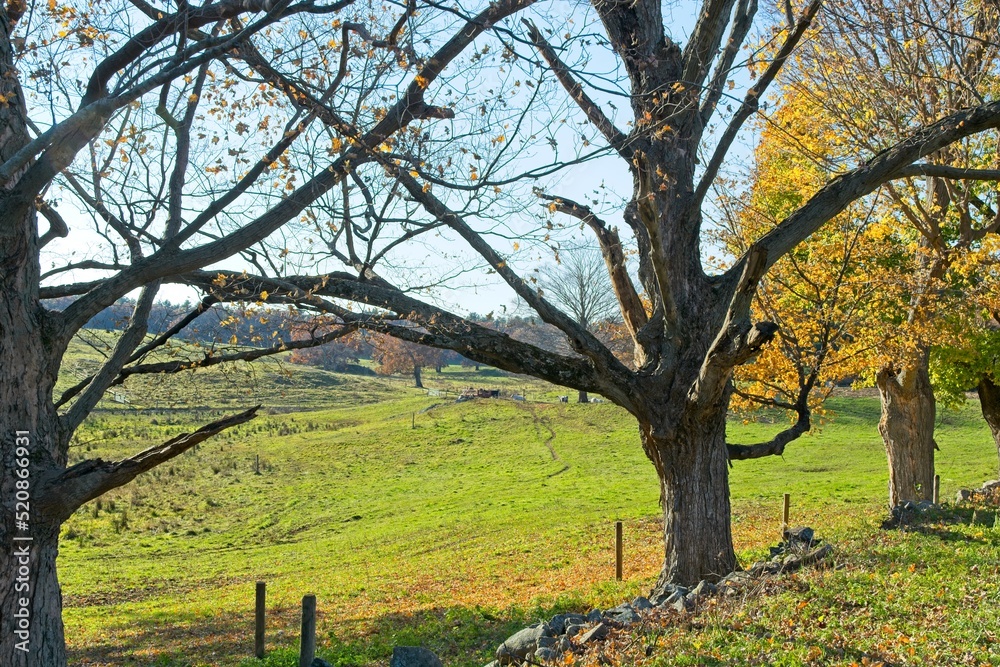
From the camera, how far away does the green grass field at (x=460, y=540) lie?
6551mm

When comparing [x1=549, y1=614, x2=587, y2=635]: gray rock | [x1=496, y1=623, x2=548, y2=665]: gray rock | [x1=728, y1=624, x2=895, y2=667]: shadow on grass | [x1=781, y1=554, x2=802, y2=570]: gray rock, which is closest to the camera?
[x1=728, y1=624, x2=895, y2=667]: shadow on grass

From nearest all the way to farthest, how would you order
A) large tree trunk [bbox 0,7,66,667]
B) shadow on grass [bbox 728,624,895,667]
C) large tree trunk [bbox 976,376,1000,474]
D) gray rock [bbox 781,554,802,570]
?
1. shadow on grass [bbox 728,624,895,667]
2. large tree trunk [bbox 0,7,66,667]
3. gray rock [bbox 781,554,802,570]
4. large tree trunk [bbox 976,376,1000,474]

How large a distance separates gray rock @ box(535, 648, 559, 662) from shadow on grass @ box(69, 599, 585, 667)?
2.59 m

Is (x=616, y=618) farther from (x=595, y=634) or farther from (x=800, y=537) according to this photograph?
(x=800, y=537)

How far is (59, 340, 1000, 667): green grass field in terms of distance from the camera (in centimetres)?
655

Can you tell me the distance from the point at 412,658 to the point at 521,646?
1.03m

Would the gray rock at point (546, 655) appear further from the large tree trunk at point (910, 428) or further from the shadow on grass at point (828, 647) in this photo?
the large tree trunk at point (910, 428)

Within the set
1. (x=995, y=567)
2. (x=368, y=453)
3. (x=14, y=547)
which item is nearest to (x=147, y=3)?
(x=14, y=547)

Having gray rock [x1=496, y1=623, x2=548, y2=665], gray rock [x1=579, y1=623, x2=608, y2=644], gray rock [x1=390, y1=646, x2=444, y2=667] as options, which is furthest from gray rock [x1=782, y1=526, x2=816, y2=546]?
gray rock [x1=390, y1=646, x2=444, y2=667]

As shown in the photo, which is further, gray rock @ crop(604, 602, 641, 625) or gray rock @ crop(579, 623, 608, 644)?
gray rock @ crop(604, 602, 641, 625)

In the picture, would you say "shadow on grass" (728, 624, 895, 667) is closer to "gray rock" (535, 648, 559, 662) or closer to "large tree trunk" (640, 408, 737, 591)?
"gray rock" (535, 648, 559, 662)

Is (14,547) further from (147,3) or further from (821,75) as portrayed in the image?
(821,75)

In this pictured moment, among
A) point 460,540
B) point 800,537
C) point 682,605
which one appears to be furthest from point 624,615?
point 460,540

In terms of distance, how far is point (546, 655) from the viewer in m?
6.53
